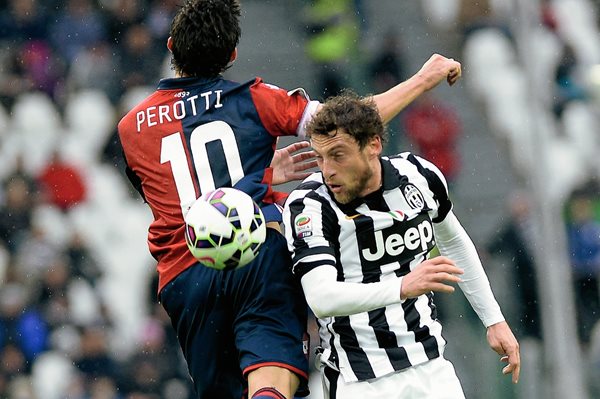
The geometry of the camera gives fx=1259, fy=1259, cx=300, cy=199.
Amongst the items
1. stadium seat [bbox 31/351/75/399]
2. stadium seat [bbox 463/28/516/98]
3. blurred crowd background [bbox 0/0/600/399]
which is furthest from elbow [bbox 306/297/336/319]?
stadium seat [bbox 463/28/516/98]

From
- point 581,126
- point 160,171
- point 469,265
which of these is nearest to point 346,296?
point 469,265

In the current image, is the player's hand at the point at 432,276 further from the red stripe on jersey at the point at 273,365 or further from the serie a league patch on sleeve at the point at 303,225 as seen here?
the red stripe on jersey at the point at 273,365

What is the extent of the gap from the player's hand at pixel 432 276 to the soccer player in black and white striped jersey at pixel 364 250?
189 millimetres

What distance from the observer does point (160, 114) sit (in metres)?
4.97

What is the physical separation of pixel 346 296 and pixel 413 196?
561 millimetres

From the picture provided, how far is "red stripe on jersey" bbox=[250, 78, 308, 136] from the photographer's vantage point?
4914 mm

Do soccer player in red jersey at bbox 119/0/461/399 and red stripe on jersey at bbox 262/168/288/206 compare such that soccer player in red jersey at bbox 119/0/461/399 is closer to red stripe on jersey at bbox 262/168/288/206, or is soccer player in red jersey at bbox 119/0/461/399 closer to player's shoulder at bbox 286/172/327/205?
red stripe on jersey at bbox 262/168/288/206

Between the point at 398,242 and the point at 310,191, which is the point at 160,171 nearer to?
the point at 310,191

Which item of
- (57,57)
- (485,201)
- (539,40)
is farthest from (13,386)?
(539,40)

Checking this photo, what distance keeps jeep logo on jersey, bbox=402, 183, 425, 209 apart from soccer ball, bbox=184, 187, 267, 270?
1.94 ft

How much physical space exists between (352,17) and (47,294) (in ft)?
12.2

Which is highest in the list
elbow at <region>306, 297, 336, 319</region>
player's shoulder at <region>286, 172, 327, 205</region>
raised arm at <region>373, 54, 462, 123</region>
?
raised arm at <region>373, 54, 462, 123</region>

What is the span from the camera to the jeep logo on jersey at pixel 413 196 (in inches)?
191

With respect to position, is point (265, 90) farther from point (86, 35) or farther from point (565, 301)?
point (86, 35)
